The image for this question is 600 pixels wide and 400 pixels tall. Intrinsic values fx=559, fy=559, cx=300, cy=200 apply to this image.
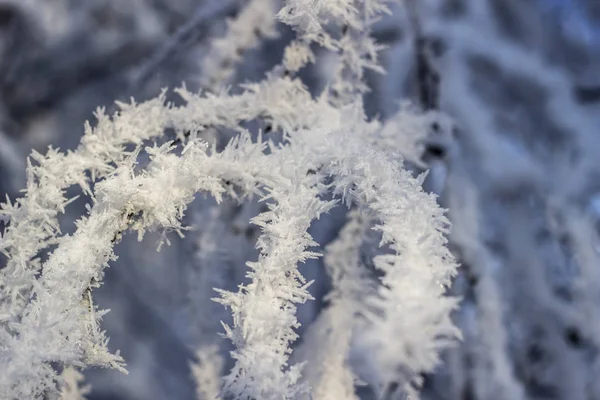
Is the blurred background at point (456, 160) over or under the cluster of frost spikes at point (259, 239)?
over

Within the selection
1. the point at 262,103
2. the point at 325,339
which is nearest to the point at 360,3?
the point at 262,103

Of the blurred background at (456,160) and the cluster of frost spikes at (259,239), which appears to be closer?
the cluster of frost spikes at (259,239)

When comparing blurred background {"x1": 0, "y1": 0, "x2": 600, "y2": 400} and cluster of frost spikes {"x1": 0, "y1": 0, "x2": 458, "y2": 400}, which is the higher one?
blurred background {"x1": 0, "y1": 0, "x2": 600, "y2": 400}

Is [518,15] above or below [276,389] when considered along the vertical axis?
above

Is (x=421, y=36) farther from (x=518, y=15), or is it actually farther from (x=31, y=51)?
(x=31, y=51)

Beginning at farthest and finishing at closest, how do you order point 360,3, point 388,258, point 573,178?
point 573,178 → point 360,3 → point 388,258
